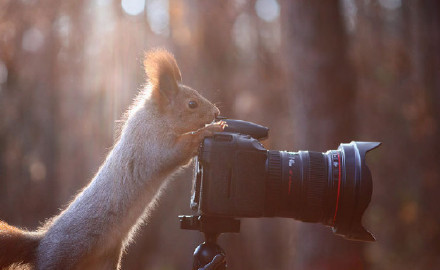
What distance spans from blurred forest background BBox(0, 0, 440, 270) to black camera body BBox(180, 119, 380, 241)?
96 cm

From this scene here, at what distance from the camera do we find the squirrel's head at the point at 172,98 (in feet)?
8.58

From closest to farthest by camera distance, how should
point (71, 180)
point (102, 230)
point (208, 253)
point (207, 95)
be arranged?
point (208, 253) < point (102, 230) < point (207, 95) < point (71, 180)

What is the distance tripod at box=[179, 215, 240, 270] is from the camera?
2.12m

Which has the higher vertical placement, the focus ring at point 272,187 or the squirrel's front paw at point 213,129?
the squirrel's front paw at point 213,129

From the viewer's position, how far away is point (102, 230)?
2.41 metres

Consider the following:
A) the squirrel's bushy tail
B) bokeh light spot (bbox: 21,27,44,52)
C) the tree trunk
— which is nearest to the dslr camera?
the squirrel's bushy tail

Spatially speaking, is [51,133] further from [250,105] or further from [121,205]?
[121,205]

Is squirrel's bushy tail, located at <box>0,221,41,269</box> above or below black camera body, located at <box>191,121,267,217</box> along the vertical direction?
below

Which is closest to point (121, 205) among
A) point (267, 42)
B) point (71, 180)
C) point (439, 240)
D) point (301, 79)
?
point (301, 79)

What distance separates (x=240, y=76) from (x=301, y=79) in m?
11.2

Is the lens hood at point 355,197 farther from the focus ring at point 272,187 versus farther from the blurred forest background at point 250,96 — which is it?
the blurred forest background at point 250,96

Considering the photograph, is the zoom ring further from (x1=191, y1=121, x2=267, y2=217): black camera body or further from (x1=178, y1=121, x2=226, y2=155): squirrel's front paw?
(x1=178, y1=121, x2=226, y2=155): squirrel's front paw

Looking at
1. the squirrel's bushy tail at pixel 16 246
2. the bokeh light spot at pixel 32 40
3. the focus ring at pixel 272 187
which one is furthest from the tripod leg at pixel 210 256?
the bokeh light spot at pixel 32 40

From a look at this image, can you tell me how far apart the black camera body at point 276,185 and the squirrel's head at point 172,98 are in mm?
582
